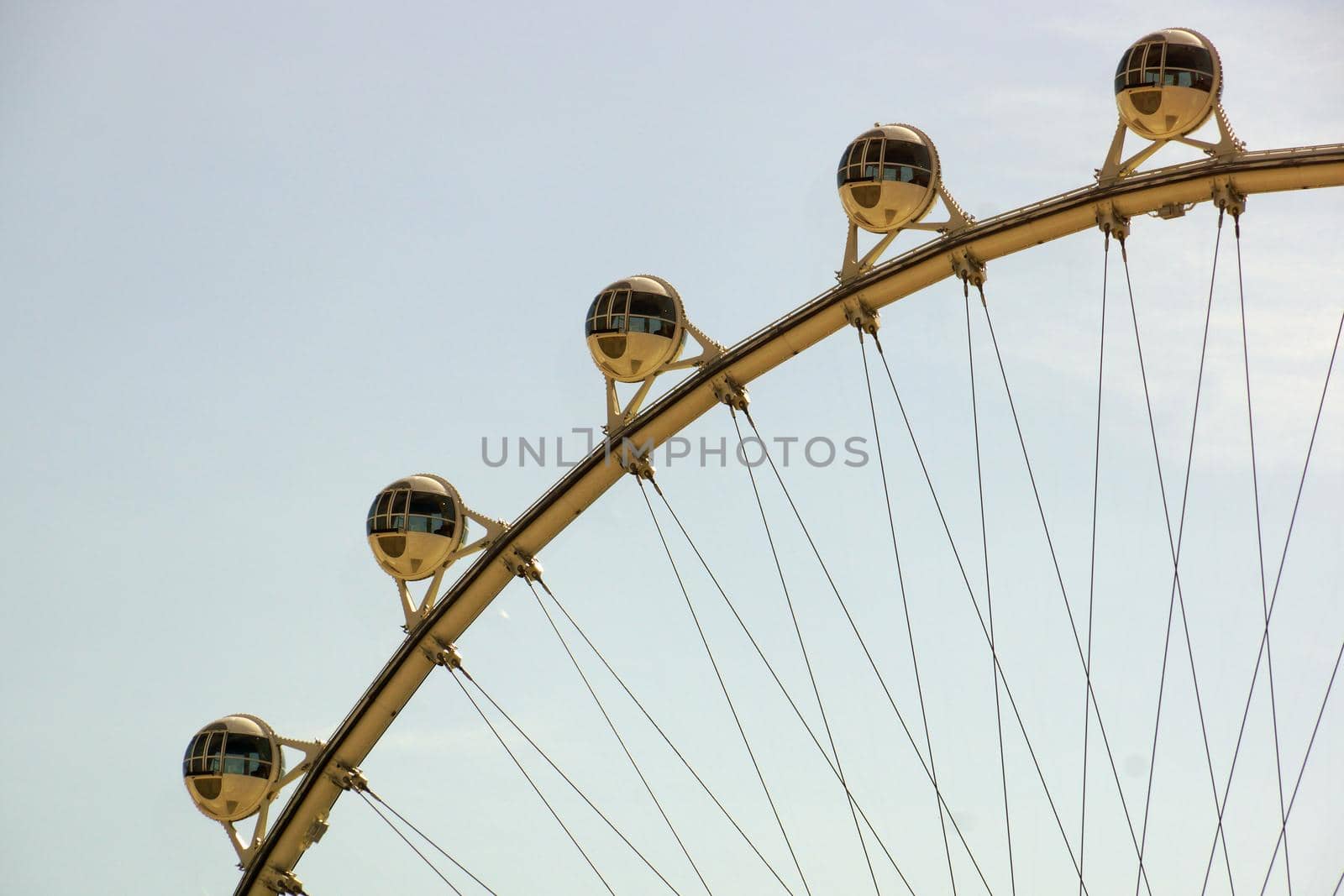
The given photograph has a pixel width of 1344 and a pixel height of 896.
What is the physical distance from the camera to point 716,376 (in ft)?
145

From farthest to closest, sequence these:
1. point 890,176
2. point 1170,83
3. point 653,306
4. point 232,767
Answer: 1. point 232,767
2. point 653,306
3. point 890,176
4. point 1170,83

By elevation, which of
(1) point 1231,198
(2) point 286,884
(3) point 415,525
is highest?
(1) point 1231,198

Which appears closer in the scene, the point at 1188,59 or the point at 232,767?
the point at 1188,59

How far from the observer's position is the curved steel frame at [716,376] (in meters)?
41.9

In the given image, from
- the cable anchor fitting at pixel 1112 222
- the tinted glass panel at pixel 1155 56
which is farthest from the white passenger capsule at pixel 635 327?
the tinted glass panel at pixel 1155 56

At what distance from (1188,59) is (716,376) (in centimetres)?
1009

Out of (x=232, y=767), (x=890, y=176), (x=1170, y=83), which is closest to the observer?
(x=1170, y=83)

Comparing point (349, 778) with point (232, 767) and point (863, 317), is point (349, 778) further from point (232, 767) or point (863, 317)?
point (863, 317)

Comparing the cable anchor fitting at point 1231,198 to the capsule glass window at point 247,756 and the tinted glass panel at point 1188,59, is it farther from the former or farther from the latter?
the capsule glass window at point 247,756

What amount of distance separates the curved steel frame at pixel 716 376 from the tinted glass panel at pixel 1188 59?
166 cm

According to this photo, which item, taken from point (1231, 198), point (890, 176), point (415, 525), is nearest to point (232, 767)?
point (415, 525)

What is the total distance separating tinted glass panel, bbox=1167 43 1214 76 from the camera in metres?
41.4

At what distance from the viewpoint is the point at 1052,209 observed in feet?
141

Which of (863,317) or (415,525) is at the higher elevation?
(863,317)
